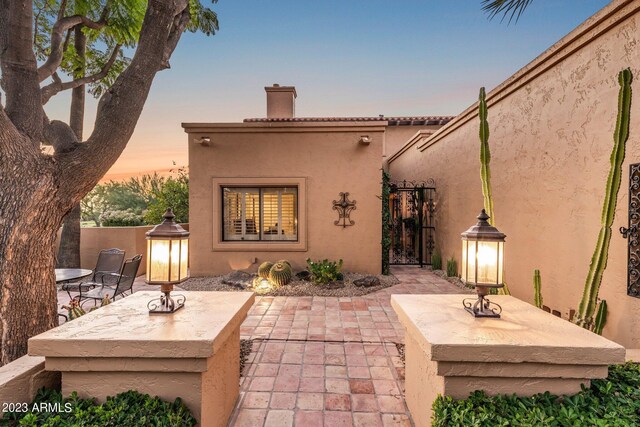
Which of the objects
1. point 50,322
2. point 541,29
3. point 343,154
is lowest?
point 50,322

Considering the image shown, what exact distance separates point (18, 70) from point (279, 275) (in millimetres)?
5638

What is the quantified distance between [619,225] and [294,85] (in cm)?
Answer: 1305

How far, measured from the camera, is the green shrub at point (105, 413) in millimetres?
1738

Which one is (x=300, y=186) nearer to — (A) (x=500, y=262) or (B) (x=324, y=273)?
(B) (x=324, y=273)

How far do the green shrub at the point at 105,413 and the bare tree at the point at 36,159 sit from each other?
1450mm

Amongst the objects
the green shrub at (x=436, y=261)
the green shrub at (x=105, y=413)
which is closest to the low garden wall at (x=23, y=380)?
the green shrub at (x=105, y=413)

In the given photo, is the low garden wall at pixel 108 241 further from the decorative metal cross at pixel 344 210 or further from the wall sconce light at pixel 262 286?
the decorative metal cross at pixel 344 210

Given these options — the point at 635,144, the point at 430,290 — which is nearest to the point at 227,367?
the point at 635,144

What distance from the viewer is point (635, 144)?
314 cm

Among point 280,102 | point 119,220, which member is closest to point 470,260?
point 119,220

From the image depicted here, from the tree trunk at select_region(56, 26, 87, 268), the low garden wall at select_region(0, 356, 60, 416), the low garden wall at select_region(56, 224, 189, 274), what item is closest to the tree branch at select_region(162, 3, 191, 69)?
the low garden wall at select_region(0, 356, 60, 416)

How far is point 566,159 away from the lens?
4.25 meters

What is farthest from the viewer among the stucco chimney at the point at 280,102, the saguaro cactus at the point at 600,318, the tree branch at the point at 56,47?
the stucco chimney at the point at 280,102

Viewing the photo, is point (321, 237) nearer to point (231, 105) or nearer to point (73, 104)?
point (73, 104)
